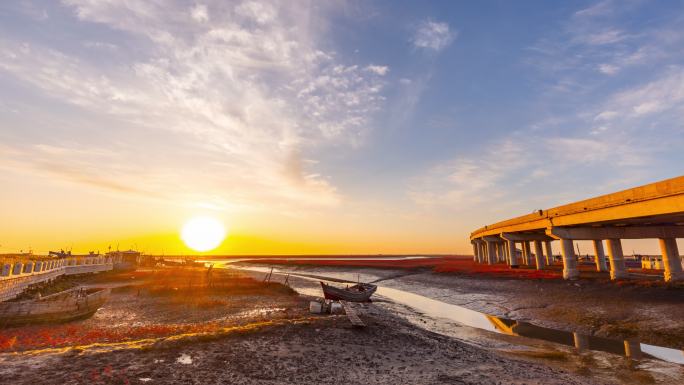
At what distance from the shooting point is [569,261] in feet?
132

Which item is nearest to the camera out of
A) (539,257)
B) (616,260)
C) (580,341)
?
(580,341)

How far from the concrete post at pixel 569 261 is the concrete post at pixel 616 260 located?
3.61 metres

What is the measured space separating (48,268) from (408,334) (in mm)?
50543

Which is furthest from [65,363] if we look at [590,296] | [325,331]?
[590,296]

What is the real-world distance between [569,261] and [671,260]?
9.38 m

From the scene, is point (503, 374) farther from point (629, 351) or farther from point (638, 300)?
point (638, 300)

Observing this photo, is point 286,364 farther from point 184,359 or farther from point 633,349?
point 633,349

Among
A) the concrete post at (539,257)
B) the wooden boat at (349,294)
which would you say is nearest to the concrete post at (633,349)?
the wooden boat at (349,294)

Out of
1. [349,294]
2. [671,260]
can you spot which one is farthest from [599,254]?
[349,294]

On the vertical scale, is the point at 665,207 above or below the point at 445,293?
above

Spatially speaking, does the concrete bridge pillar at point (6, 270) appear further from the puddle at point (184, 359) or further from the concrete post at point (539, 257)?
the concrete post at point (539, 257)

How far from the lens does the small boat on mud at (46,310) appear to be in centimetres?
2172

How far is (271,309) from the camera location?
29797mm

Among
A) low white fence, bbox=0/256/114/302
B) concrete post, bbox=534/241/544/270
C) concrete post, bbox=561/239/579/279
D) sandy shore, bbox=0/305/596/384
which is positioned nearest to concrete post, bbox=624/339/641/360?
sandy shore, bbox=0/305/596/384
